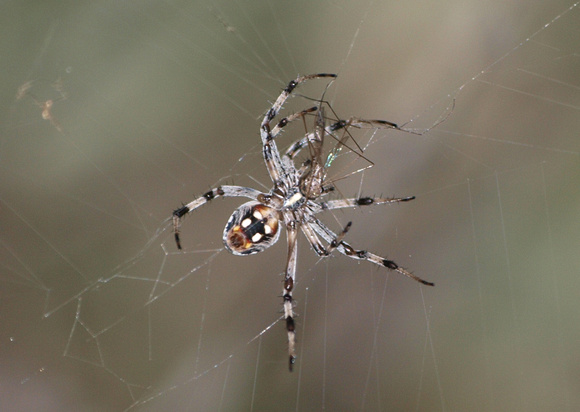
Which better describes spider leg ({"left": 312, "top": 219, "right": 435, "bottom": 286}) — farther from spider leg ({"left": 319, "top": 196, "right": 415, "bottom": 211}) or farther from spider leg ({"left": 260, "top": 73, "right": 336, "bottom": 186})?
spider leg ({"left": 260, "top": 73, "right": 336, "bottom": 186})

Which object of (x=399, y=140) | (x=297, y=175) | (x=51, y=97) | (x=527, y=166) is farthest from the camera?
(x=399, y=140)

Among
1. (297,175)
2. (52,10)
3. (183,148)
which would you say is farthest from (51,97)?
(297,175)

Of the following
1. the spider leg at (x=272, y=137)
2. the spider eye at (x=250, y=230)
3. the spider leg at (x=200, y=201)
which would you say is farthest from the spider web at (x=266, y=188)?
the spider eye at (x=250, y=230)

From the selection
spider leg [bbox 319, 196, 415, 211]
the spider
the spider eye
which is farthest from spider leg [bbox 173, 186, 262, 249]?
spider leg [bbox 319, 196, 415, 211]

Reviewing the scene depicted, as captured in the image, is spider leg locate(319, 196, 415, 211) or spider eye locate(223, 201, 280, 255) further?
spider eye locate(223, 201, 280, 255)

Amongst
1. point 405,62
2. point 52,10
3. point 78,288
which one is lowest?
point 78,288

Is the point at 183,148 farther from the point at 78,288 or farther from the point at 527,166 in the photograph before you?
the point at 527,166
